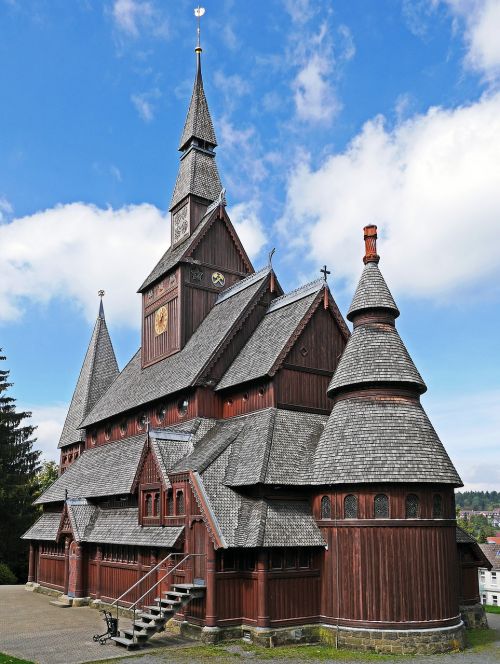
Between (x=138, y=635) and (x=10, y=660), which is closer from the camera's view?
(x=10, y=660)

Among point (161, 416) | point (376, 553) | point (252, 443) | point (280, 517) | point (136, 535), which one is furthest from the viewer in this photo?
point (161, 416)

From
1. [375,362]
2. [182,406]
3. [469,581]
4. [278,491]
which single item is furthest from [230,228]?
[469,581]

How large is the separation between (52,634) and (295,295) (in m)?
16.5

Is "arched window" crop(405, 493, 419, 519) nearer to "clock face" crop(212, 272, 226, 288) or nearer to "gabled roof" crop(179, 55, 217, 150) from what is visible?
"clock face" crop(212, 272, 226, 288)

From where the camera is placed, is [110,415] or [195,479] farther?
[110,415]

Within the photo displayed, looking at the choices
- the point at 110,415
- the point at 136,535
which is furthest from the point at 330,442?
the point at 110,415

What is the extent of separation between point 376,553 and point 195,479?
259 inches

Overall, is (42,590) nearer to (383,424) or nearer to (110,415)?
(110,415)

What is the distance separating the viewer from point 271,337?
1139 inches

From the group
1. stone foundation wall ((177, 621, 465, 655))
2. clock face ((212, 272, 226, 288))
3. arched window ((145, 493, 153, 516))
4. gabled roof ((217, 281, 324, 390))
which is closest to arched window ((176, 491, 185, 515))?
arched window ((145, 493, 153, 516))

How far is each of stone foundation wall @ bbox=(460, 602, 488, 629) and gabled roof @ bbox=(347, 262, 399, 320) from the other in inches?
467

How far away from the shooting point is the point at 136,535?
27.6 metres

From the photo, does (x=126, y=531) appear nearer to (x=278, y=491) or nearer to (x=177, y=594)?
(x=177, y=594)

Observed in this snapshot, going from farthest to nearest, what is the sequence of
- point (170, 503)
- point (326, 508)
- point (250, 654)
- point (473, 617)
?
point (473, 617), point (170, 503), point (326, 508), point (250, 654)
